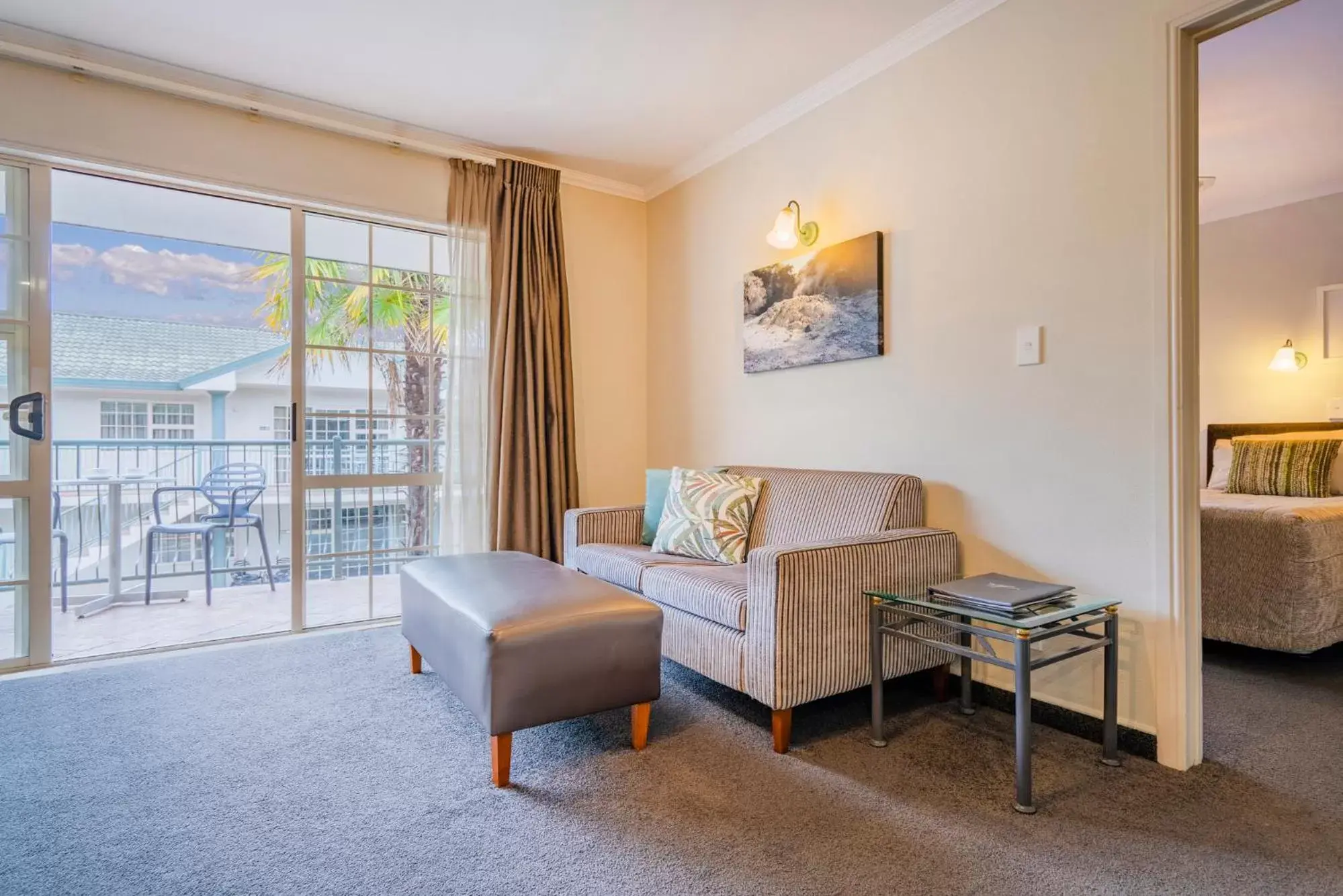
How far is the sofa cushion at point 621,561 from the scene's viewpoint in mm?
2557

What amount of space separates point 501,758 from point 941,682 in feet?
4.97

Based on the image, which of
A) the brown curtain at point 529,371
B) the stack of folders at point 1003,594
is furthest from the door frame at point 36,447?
the stack of folders at point 1003,594

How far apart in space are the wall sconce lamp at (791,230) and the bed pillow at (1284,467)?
9.42 ft

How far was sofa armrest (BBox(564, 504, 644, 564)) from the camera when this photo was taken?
306 cm

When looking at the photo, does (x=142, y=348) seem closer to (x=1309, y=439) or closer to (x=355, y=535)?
(x=355, y=535)

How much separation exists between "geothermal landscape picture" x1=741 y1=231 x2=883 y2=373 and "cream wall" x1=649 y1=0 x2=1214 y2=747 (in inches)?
2.6

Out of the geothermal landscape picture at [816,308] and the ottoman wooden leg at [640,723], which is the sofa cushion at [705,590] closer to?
the ottoman wooden leg at [640,723]

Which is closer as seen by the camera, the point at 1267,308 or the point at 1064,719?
the point at 1064,719

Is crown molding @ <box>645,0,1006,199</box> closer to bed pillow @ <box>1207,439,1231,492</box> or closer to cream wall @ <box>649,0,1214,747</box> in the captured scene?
cream wall @ <box>649,0,1214,747</box>

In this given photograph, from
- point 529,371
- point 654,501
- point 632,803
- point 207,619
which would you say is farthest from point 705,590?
point 207,619

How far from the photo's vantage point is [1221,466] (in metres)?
3.88

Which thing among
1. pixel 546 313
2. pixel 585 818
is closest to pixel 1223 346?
pixel 546 313

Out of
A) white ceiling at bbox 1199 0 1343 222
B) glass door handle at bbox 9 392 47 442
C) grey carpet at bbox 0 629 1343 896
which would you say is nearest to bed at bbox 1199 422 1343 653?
grey carpet at bbox 0 629 1343 896

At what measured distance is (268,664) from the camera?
8.67ft
